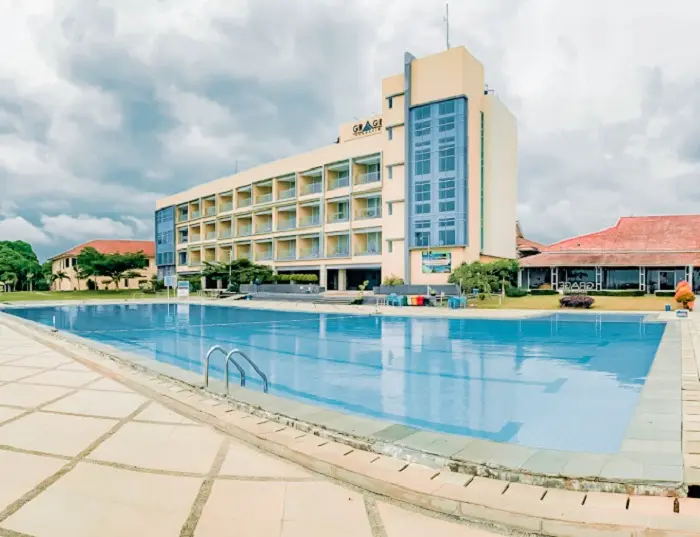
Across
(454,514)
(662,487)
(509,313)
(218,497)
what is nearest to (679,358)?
(662,487)

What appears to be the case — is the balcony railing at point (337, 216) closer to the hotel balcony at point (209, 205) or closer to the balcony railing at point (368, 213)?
the balcony railing at point (368, 213)

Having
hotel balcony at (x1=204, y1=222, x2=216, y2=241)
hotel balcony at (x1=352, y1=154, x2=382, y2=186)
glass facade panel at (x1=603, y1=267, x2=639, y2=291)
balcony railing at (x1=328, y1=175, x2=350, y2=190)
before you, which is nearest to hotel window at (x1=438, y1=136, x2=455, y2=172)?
hotel balcony at (x1=352, y1=154, x2=382, y2=186)

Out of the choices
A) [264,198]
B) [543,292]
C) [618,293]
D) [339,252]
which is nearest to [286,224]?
[264,198]

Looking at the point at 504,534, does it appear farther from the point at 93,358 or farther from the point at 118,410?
the point at 93,358

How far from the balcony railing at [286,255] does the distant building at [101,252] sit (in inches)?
1013

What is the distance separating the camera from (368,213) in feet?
126

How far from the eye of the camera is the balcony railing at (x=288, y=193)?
1732 inches

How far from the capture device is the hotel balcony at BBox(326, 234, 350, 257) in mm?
39584

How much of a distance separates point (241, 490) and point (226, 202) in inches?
2054

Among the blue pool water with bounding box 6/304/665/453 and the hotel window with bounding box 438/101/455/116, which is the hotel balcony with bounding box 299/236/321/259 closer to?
the hotel window with bounding box 438/101/455/116

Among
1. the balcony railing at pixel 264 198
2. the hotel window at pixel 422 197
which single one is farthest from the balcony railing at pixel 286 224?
the hotel window at pixel 422 197

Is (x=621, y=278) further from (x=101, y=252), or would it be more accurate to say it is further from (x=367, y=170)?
(x=101, y=252)

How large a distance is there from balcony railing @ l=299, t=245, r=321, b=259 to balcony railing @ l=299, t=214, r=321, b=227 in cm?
196

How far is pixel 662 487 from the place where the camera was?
136 inches
